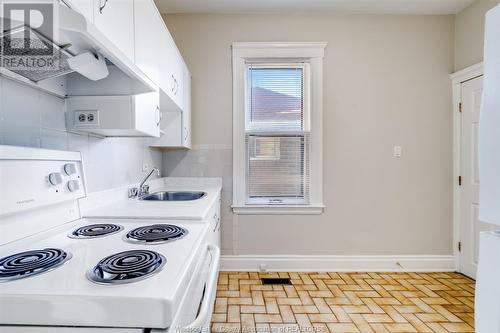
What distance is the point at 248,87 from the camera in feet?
9.70

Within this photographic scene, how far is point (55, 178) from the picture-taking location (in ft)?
3.74

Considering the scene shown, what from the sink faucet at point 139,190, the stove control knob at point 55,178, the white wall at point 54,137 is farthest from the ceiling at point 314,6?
the stove control knob at point 55,178

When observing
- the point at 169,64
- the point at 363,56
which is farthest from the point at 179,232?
the point at 363,56

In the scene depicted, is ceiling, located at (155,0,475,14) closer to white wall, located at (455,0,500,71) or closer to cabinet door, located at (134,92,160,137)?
white wall, located at (455,0,500,71)

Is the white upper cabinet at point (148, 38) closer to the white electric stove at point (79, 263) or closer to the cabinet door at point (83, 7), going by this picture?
the cabinet door at point (83, 7)

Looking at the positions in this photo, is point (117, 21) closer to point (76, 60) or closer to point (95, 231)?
point (76, 60)

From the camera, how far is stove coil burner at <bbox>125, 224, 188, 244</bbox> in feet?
3.34

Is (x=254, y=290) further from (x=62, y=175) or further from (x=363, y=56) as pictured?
(x=363, y=56)

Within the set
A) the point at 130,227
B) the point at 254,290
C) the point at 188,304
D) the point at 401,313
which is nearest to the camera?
the point at 188,304

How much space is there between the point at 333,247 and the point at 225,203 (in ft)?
4.00

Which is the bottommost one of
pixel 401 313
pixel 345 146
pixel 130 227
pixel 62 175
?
pixel 401 313

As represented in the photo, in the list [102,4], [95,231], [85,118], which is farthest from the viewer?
[85,118]

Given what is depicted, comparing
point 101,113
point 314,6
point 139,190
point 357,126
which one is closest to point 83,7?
point 101,113

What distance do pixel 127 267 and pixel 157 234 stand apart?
34 cm
